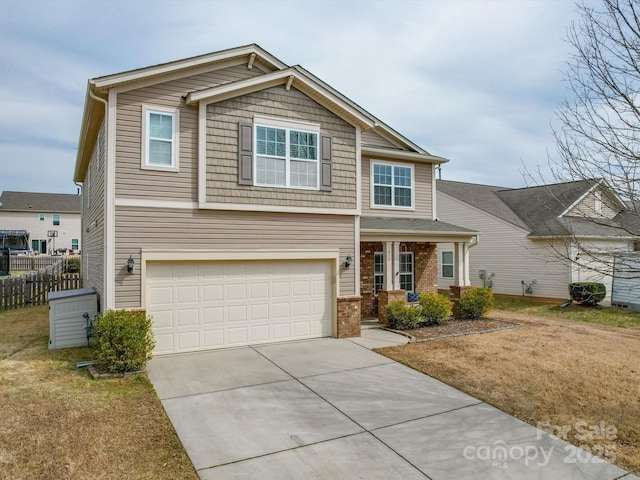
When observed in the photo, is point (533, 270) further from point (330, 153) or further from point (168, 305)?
point (168, 305)

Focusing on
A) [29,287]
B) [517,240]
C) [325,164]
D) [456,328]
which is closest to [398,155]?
[325,164]

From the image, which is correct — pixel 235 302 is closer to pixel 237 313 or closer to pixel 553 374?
pixel 237 313

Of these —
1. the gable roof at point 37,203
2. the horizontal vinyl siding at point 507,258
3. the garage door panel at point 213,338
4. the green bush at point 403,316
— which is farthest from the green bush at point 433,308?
the gable roof at point 37,203

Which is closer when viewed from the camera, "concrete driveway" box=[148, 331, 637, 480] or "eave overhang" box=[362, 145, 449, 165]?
"concrete driveway" box=[148, 331, 637, 480]

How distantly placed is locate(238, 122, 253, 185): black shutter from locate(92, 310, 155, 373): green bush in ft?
12.6

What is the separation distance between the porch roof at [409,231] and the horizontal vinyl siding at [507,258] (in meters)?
5.80

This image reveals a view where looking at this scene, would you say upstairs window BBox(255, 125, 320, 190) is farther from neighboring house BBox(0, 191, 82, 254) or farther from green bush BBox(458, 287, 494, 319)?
neighboring house BBox(0, 191, 82, 254)

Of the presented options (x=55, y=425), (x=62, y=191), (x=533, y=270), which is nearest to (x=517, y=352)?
(x=55, y=425)

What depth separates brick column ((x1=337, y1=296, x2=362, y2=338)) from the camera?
10.6 m

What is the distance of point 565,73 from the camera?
620cm

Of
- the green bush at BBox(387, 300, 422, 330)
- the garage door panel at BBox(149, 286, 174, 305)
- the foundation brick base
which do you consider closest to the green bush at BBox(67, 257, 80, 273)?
the garage door panel at BBox(149, 286, 174, 305)

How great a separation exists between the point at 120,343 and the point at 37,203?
49.3 meters

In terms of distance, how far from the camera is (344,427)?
17.9ft

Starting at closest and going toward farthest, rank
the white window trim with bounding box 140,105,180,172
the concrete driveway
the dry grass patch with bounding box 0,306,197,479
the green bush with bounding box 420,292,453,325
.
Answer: the dry grass patch with bounding box 0,306,197,479 → the concrete driveway → the white window trim with bounding box 140,105,180,172 → the green bush with bounding box 420,292,453,325
